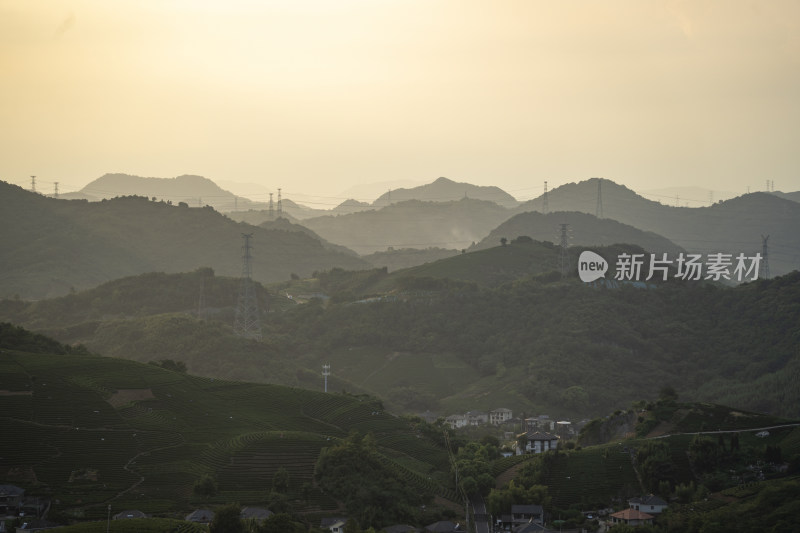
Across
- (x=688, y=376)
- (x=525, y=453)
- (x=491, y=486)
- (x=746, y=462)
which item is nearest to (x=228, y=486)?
(x=491, y=486)

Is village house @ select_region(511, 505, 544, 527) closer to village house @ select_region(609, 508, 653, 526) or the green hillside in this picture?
village house @ select_region(609, 508, 653, 526)

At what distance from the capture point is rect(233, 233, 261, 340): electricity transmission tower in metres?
101

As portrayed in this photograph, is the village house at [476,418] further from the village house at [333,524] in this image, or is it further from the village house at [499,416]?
the village house at [333,524]

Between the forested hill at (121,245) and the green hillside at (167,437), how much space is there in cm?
8466

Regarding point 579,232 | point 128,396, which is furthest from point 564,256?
point 128,396

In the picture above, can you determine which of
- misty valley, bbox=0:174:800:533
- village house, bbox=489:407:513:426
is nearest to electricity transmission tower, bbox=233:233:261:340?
misty valley, bbox=0:174:800:533

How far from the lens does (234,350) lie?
317 feet

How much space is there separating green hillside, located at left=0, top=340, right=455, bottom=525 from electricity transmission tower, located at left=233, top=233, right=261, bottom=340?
3139 centimetres

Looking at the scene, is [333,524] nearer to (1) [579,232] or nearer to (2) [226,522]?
(2) [226,522]

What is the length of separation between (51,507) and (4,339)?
30367mm

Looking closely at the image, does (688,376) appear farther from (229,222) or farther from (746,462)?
(229,222)
